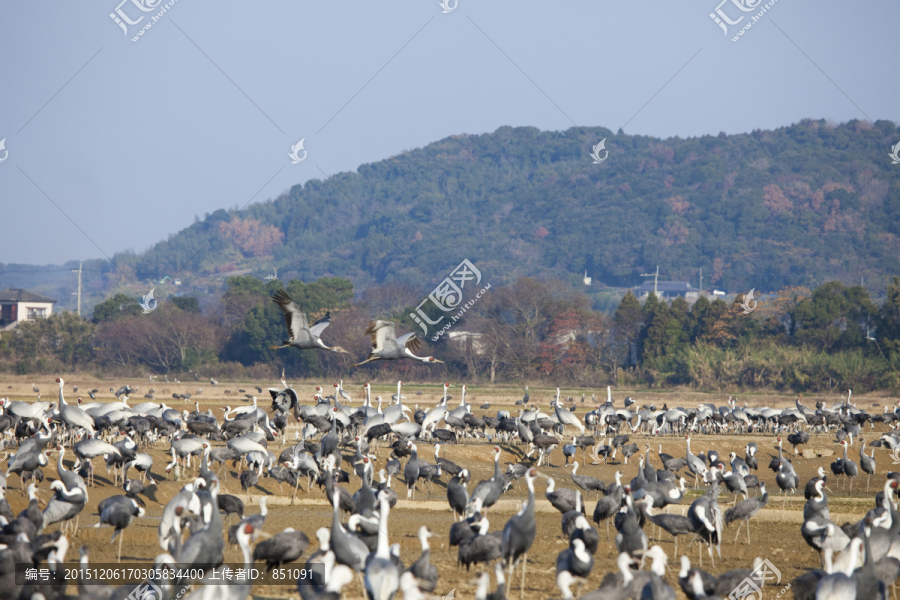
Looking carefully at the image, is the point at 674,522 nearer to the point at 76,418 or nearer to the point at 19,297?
the point at 76,418

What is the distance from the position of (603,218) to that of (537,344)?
89449 mm

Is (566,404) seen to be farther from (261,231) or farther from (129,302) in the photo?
(261,231)

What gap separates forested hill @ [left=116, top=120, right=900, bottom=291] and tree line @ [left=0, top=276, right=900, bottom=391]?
47884 mm

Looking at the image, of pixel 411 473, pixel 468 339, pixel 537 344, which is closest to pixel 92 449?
pixel 411 473

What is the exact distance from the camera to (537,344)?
5916 centimetres

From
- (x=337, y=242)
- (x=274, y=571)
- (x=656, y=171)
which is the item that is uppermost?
(x=656, y=171)

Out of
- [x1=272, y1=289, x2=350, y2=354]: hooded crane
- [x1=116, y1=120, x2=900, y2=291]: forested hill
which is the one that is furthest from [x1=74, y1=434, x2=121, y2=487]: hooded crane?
[x1=116, y1=120, x2=900, y2=291]: forested hill

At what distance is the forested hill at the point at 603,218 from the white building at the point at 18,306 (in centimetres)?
4998

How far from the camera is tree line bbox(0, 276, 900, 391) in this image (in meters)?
50.5

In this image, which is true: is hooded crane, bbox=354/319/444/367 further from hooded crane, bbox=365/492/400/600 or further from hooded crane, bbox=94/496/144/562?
hooded crane, bbox=365/492/400/600

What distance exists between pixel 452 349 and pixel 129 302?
22831 mm

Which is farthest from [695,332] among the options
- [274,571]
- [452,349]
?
[274,571]

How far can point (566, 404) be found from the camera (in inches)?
1474

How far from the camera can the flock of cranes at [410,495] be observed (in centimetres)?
940
